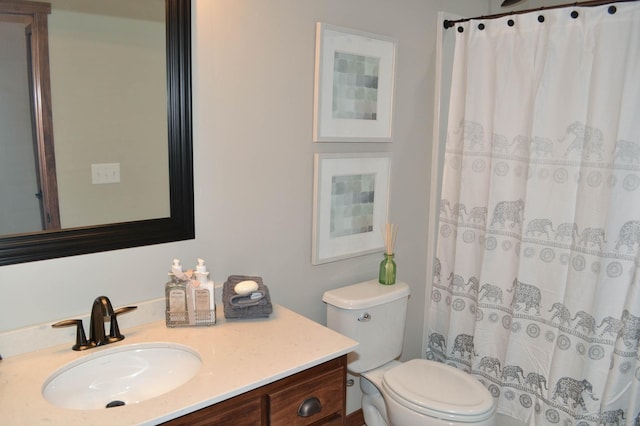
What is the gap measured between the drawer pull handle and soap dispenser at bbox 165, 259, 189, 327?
18.1 inches

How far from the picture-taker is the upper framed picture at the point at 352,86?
2066 mm

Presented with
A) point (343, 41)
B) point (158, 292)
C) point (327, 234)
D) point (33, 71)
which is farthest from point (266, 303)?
point (343, 41)

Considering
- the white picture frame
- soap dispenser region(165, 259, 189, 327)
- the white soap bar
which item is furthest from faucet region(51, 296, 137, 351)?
the white picture frame

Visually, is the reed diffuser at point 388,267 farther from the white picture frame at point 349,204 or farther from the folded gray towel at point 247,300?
the folded gray towel at point 247,300

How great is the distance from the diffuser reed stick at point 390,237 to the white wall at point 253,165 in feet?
0.43

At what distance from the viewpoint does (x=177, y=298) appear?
64.1 inches

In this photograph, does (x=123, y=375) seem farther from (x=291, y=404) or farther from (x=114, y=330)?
(x=291, y=404)

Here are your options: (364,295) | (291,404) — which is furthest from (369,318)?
(291,404)

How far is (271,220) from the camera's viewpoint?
79.2 inches

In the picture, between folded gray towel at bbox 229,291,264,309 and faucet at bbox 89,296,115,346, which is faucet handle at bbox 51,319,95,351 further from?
folded gray towel at bbox 229,291,264,309

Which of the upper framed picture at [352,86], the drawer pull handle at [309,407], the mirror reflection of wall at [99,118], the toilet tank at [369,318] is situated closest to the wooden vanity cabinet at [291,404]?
the drawer pull handle at [309,407]

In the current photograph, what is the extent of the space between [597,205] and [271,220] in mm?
1274

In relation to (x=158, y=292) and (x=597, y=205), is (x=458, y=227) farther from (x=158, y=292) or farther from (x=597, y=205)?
(x=158, y=292)

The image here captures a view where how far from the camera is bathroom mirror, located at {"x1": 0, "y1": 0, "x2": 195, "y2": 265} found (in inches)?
60.3
